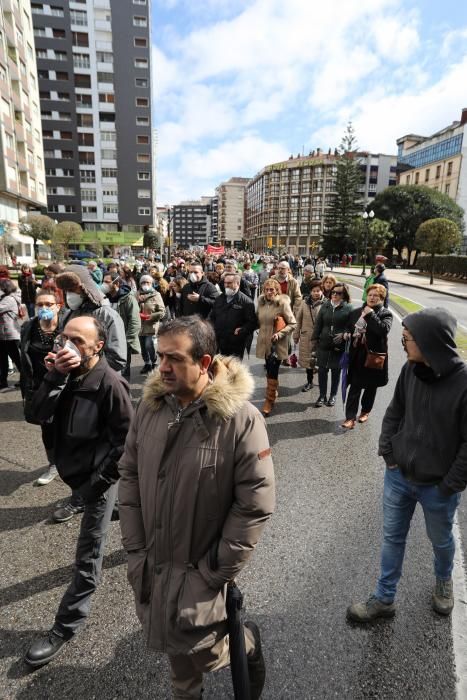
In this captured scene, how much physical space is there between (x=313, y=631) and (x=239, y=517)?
131 cm

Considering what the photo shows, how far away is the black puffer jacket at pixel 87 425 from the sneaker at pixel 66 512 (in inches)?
49.4

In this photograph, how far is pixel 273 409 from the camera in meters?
6.14

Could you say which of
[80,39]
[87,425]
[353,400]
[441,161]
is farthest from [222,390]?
[441,161]

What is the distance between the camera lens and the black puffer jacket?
2.44 metres

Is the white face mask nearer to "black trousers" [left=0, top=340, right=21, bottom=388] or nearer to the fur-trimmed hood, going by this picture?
the fur-trimmed hood

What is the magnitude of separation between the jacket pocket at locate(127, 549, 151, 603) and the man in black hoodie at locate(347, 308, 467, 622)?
1.43 m

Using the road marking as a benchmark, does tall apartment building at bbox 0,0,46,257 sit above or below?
above

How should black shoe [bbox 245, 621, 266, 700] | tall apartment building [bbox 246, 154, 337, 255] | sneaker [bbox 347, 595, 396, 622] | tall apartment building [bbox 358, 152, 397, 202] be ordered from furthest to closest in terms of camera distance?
tall apartment building [bbox 246, 154, 337, 255] → tall apartment building [bbox 358, 152, 397, 202] → sneaker [bbox 347, 595, 396, 622] → black shoe [bbox 245, 621, 266, 700]

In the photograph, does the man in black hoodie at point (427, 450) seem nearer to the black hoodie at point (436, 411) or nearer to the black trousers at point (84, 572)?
the black hoodie at point (436, 411)

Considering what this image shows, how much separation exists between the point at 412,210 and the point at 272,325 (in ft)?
185

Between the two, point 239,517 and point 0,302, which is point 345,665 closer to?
point 239,517

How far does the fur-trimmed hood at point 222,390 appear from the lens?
1.70m

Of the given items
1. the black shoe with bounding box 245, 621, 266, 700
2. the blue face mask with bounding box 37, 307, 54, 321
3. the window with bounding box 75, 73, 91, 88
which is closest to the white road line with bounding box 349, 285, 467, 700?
the black shoe with bounding box 245, 621, 266, 700

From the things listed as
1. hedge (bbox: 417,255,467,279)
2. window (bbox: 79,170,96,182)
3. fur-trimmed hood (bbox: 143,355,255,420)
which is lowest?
fur-trimmed hood (bbox: 143,355,255,420)
